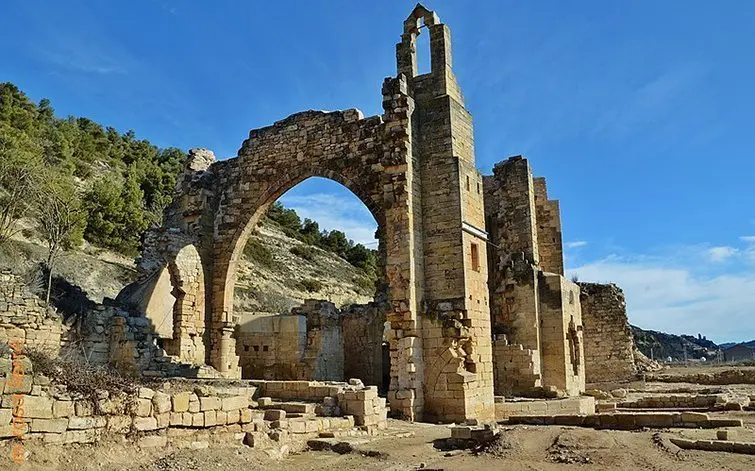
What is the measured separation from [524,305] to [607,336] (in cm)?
597

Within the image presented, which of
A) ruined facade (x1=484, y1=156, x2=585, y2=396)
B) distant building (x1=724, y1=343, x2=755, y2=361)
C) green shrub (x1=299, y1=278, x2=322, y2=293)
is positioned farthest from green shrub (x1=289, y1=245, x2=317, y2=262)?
distant building (x1=724, y1=343, x2=755, y2=361)

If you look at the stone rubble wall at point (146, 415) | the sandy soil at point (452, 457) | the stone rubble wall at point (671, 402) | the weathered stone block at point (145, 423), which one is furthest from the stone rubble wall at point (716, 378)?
the weathered stone block at point (145, 423)

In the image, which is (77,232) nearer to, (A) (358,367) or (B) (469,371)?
(A) (358,367)

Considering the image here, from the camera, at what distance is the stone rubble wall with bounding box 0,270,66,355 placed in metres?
12.5

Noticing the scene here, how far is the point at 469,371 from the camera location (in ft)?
43.8

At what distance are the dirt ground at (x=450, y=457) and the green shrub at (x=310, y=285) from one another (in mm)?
29596

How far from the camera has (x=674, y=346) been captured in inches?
2028

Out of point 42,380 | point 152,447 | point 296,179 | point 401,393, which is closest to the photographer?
point 42,380

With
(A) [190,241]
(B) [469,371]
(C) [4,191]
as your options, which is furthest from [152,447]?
(C) [4,191]

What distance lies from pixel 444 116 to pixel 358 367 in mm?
8069

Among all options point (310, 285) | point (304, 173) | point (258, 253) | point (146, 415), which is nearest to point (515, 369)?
point (304, 173)

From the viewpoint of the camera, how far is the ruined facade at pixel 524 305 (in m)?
16.9

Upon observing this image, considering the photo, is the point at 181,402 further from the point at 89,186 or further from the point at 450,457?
the point at 89,186

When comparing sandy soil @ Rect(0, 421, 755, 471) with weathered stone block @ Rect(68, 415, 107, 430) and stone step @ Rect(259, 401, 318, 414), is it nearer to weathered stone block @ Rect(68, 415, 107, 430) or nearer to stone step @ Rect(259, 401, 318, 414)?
weathered stone block @ Rect(68, 415, 107, 430)
